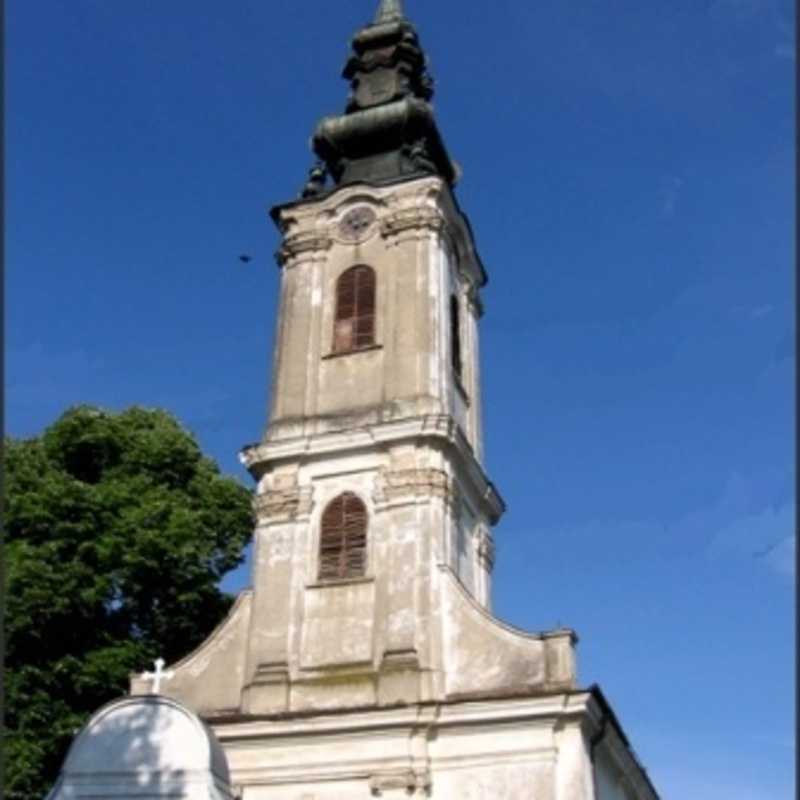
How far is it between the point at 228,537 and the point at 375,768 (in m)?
7.97

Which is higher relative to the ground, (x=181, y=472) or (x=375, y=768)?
(x=181, y=472)

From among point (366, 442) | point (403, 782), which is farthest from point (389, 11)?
point (403, 782)

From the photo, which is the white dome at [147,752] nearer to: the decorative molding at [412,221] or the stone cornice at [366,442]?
the stone cornice at [366,442]

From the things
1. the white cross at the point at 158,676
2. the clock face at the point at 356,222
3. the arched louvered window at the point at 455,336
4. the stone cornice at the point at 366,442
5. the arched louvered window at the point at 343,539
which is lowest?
the white cross at the point at 158,676

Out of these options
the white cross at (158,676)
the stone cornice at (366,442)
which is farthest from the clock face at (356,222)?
the white cross at (158,676)

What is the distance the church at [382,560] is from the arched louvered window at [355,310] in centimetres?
4

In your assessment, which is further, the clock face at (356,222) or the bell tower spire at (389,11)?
the bell tower spire at (389,11)

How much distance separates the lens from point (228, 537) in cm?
2377

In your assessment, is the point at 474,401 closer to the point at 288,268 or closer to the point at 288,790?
the point at 288,268

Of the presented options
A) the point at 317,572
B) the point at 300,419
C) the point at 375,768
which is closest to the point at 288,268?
the point at 300,419

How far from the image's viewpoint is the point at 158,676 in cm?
1738

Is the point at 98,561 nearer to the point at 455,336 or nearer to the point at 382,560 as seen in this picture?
the point at 382,560

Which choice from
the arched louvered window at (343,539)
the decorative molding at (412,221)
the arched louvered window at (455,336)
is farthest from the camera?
the arched louvered window at (455,336)

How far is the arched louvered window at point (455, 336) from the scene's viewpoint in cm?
2217
